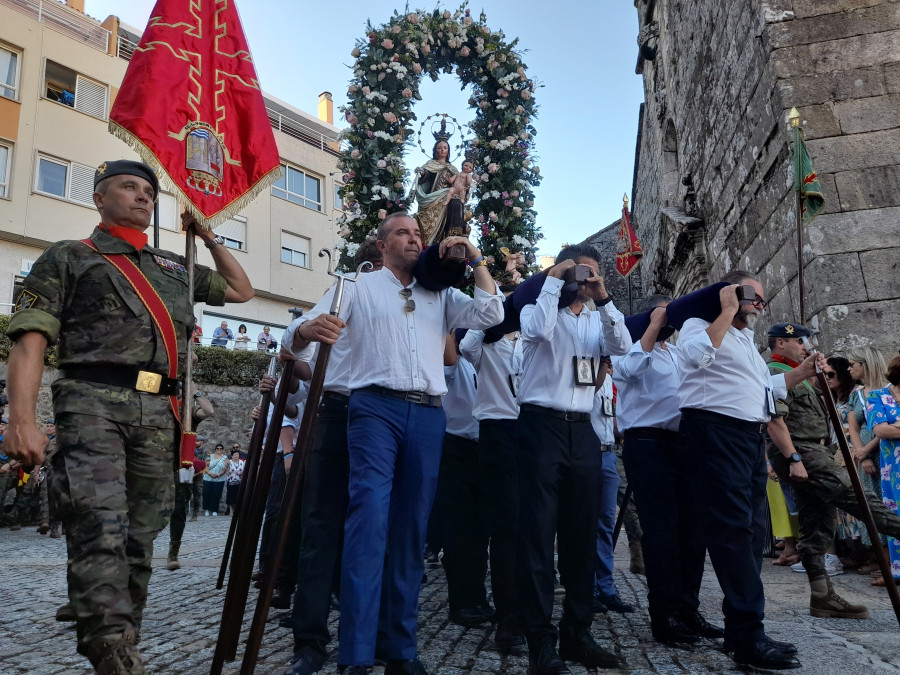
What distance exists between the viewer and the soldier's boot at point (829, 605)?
4.46 m

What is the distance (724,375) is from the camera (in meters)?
3.86

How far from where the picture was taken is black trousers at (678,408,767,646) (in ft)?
11.4

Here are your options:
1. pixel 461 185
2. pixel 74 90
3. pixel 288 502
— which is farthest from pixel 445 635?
pixel 74 90

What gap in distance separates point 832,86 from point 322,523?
21.0 ft

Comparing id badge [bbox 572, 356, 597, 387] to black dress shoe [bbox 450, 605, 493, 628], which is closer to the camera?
id badge [bbox 572, 356, 597, 387]

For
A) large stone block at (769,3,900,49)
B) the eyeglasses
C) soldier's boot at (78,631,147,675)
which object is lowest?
soldier's boot at (78,631,147,675)

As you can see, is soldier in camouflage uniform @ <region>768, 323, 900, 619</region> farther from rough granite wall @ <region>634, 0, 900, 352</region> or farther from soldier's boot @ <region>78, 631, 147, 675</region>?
soldier's boot @ <region>78, 631, 147, 675</region>

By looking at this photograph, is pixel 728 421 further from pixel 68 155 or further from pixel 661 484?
pixel 68 155

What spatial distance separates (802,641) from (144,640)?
138 inches

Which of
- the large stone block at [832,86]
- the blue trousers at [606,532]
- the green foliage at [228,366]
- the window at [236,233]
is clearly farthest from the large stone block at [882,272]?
the window at [236,233]

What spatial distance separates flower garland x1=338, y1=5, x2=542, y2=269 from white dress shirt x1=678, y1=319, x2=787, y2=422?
470cm

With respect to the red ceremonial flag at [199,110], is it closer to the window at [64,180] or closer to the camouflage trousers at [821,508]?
the camouflage trousers at [821,508]

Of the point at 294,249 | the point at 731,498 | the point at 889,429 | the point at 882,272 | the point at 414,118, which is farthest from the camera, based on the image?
the point at 294,249

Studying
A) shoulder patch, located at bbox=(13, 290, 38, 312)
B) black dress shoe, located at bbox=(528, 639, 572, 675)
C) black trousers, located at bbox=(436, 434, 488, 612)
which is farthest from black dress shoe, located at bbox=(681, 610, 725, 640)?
shoulder patch, located at bbox=(13, 290, 38, 312)
